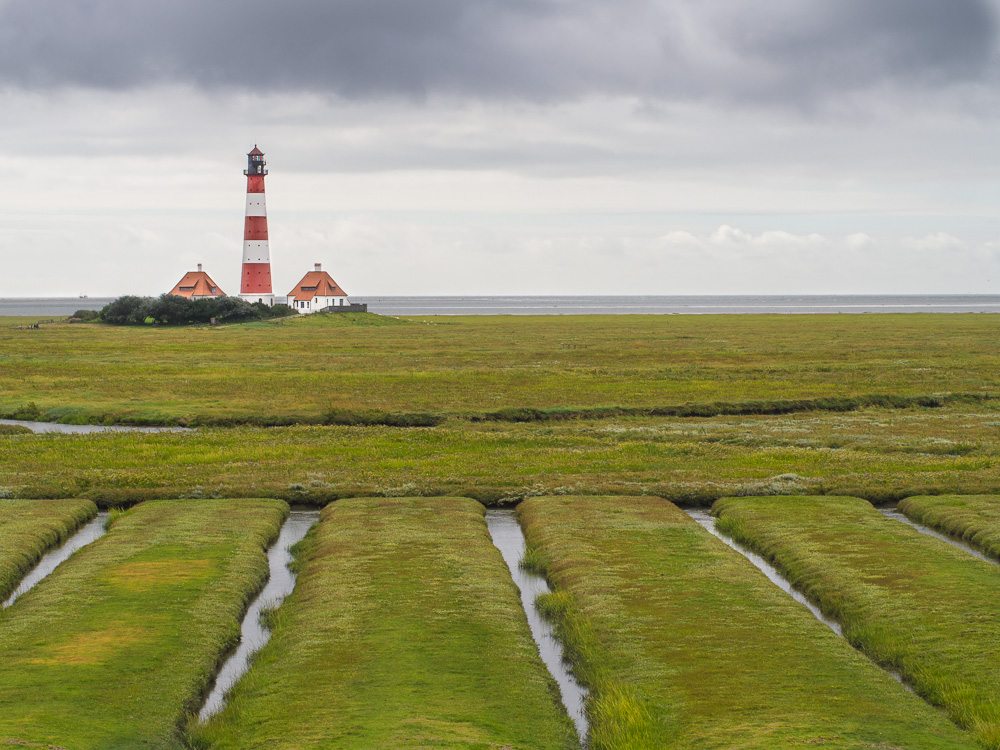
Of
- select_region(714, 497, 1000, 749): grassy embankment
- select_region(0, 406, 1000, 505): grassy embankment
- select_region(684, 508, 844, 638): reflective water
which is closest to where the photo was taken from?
select_region(714, 497, 1000, 749): grassy embankment

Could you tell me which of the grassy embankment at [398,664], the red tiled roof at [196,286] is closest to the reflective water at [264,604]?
the grassy embankment at [398,664]

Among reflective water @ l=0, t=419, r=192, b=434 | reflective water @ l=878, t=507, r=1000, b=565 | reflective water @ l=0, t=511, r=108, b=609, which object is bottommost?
reflective water @ l=0, t=511, r=108, b=609

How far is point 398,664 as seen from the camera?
1362 centimetres

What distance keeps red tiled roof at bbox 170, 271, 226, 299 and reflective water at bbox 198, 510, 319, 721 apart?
438 feet

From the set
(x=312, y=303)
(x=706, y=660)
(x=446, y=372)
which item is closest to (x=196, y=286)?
(x=312, y=303)

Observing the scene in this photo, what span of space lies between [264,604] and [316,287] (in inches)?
5784

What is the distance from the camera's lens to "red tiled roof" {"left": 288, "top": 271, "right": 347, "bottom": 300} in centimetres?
16112

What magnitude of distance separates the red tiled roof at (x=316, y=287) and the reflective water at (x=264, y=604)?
5416 inches

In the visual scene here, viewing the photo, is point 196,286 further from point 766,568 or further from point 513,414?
point 766,568

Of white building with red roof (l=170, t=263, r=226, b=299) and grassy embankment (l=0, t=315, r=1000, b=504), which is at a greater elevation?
white building with red roof (l=170, t=263, r=226, b=299)

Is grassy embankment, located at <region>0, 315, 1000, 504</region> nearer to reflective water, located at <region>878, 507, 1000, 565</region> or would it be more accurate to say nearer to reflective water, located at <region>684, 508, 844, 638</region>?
reflective water, located at <region>878, 507, 1000, 565</region>

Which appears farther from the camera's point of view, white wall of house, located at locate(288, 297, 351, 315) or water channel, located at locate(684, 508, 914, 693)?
white wall of house, located at locate(288, 297, 351, 315)

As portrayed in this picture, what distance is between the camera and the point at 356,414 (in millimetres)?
43969

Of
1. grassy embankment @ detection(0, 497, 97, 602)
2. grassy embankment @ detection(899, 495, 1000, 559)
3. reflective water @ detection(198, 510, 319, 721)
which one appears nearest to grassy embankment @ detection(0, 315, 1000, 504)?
grassy embankment @ detection(899, 495, 1000, 559)
